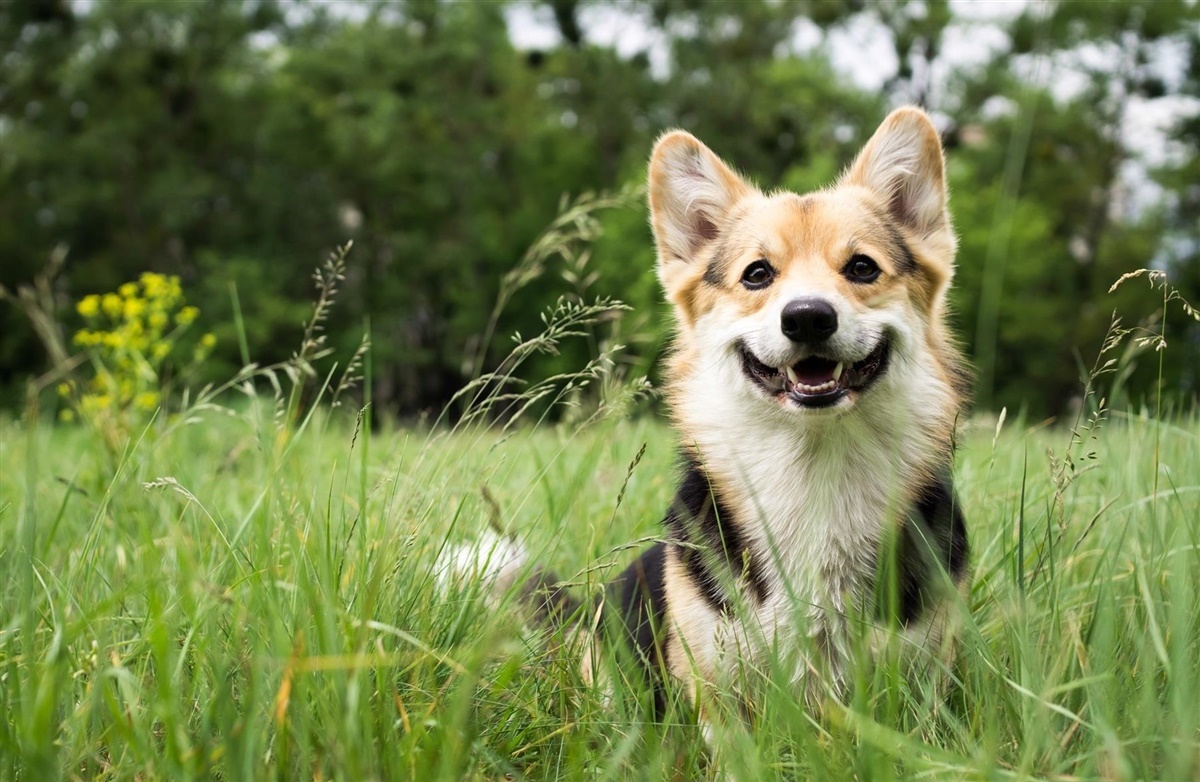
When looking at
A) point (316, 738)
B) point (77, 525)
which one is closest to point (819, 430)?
point (316, 738)

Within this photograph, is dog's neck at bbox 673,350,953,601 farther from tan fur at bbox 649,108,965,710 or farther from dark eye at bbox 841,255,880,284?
dark eye at bbox 841,255,880,284

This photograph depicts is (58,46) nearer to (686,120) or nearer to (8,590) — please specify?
(686,120)

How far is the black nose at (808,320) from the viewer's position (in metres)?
2.59

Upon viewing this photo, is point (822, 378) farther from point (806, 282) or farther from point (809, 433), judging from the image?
point (806, 282)

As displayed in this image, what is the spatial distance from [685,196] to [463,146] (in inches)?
1139

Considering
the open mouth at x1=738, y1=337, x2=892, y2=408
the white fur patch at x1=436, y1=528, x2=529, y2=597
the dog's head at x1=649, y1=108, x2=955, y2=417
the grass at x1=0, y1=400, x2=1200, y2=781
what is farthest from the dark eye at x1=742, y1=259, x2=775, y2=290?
the white fur patch at x1=436, y1=528, x2=529, y2=597

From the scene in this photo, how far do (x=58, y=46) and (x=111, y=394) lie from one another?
28324mm

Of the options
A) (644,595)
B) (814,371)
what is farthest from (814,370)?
(644,595)

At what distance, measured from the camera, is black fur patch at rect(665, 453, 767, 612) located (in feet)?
8.23

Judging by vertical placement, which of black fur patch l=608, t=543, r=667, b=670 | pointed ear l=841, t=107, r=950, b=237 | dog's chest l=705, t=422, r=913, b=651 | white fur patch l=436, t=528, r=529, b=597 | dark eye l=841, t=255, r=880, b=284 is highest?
pointed ear l=841, t=107, r=950, b=237

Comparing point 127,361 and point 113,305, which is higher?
point 113,305

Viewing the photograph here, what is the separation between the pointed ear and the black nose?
97 centimetres

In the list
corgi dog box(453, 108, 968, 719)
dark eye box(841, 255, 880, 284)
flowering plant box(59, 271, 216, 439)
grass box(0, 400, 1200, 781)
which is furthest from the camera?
flowering plant box(59, 271, 216, 439)

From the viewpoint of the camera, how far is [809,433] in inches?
109
